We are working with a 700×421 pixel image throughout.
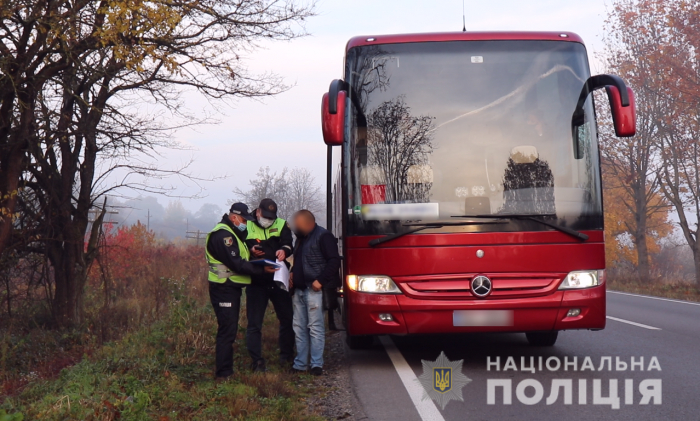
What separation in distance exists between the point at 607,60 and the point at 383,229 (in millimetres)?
25130

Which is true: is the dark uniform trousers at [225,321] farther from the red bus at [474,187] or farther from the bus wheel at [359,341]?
the bus wheel at [359,341]

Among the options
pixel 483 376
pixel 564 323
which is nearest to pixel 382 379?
pixel 483 376

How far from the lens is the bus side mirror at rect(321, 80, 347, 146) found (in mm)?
6461

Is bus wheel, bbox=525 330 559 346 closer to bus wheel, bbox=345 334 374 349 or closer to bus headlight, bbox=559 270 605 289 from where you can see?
bus headlight, bbox=559 270 605 289

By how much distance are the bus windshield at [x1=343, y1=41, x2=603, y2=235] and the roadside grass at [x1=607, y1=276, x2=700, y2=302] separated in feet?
44.6

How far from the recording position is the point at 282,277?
23.0ft

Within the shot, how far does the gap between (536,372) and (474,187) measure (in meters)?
1.92

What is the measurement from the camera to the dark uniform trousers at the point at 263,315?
710 cm

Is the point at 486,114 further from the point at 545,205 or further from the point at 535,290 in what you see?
the point at 535,290

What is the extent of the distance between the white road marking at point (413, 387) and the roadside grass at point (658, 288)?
13.2 metres

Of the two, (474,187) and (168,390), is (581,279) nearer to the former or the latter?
(474,187)

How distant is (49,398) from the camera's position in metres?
5.52

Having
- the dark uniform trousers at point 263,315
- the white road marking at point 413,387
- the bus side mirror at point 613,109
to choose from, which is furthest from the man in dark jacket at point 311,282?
the bus side mirror at point 613,109

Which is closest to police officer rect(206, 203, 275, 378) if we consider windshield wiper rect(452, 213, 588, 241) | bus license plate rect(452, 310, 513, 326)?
bus license plate rect(452, 310, 513, 326)
